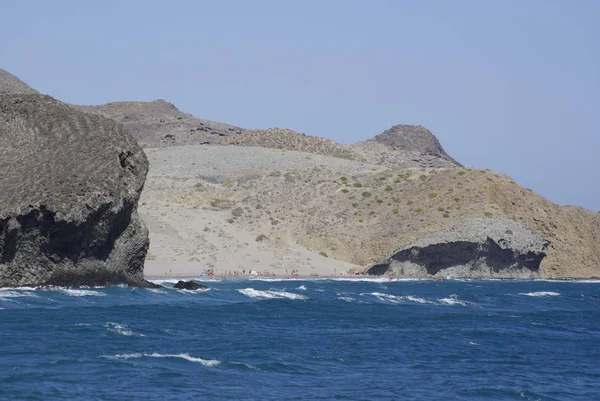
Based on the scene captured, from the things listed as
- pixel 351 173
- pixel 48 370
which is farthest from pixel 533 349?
pixel 351 173

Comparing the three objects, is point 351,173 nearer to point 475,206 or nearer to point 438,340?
point 475,206

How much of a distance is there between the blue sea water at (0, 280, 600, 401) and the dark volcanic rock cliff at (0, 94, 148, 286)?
189 centimetres

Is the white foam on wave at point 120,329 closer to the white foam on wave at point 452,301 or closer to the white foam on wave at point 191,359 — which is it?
the white foam on wave at point 191,359

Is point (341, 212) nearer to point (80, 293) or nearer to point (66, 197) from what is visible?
point (66, 197)

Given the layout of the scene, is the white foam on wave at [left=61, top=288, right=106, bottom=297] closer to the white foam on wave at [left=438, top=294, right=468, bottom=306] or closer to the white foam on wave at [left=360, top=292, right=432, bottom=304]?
the white foam on wave at [left=360, top=292, right=432, bottom=304]

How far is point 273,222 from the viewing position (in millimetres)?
121312

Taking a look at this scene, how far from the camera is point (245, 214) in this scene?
4865 inches

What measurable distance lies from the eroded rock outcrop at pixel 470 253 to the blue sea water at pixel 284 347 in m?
32.4

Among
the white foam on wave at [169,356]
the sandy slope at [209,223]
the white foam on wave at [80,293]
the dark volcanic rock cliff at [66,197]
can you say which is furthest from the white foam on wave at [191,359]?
the sandy slope at [209,223]

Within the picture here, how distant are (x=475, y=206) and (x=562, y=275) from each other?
12.7 m

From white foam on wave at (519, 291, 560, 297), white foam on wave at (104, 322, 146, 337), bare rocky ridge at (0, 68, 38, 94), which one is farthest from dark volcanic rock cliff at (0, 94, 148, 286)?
bare rocky ridge at (0, 68, 38, 94)

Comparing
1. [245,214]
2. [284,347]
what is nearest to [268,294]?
[284,347]

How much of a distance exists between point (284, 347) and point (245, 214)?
80.2m

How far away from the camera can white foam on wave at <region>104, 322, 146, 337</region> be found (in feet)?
145
